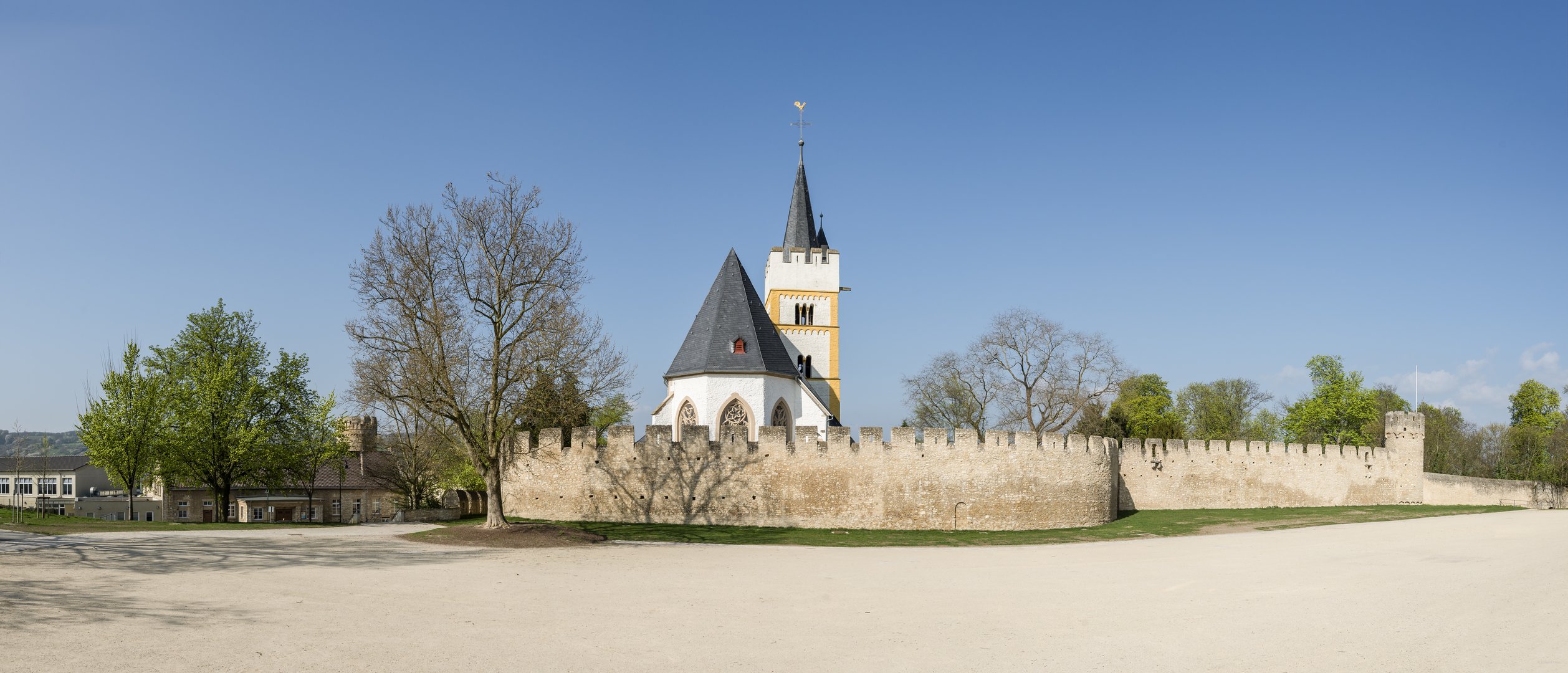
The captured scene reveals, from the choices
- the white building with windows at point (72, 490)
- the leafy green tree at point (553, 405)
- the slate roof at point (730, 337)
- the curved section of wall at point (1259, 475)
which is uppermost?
the slate roof at point (730, 337)

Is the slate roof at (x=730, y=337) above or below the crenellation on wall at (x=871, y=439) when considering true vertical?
above

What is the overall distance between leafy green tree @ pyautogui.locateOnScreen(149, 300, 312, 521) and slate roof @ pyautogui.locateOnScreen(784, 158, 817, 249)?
25.8m

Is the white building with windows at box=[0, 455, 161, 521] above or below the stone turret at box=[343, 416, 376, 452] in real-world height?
below

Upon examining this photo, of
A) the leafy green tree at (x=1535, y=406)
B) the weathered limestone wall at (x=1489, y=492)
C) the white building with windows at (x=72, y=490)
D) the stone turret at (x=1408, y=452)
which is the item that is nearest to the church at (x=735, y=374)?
the stone turret at (x=1408, y=452)

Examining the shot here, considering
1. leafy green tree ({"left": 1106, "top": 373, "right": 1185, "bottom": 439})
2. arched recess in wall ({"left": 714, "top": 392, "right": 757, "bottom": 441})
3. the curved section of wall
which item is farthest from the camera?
leafy green tree ({"left": 1106, "top": 373, "right": 1185, "bottom": 439})

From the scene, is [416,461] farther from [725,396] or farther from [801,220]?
[801,220]

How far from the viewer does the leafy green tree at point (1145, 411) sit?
198 feet

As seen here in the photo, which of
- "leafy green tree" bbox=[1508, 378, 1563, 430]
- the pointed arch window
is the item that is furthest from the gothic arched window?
"leafy green tree" bbox=[1508, 378, 1563, 430]

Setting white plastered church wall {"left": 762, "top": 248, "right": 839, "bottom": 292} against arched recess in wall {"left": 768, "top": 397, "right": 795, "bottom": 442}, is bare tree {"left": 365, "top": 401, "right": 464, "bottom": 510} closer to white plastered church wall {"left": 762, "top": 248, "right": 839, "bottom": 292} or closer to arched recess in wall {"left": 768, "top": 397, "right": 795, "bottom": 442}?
arched recess in wall {"left": 768, "top": 397, "right": 795, "bottom": 442}

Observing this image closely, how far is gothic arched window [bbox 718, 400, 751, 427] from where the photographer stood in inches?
1398

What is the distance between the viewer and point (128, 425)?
28094 mm

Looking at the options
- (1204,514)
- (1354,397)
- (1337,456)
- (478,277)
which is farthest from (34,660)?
(1354,397)

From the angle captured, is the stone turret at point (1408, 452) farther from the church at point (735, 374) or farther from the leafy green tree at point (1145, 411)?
the church at point (735, 374)

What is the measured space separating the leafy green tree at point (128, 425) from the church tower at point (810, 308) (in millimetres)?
27787
